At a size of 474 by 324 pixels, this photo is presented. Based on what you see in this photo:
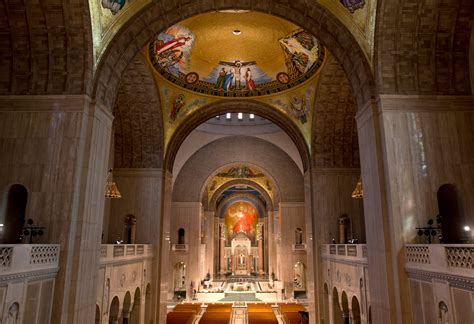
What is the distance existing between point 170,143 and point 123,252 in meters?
5.61

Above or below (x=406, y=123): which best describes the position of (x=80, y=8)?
above

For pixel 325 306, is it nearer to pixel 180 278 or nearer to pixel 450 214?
pixel 450 214

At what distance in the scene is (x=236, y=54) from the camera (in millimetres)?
15422

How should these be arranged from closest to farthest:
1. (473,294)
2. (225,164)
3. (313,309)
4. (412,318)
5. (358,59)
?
1. (473,294)
2. (412,318)
3. (358,59)
4. (313,309)
5. (225,164)

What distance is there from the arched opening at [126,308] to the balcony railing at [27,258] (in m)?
6.26

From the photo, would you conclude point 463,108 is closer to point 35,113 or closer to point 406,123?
point 406,123

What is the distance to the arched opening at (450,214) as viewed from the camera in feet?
25.9

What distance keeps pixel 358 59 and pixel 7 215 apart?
30.0 feet

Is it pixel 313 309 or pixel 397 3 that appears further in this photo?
pixel 313 309

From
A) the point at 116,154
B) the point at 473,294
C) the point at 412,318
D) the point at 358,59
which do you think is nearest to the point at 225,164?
the point at 116,154

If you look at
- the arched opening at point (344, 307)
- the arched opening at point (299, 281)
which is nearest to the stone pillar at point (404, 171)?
the arched opening at point (344, 307)

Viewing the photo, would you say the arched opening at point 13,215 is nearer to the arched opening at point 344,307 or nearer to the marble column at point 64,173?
the marble column at point 64,173

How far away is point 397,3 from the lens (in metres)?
7.55

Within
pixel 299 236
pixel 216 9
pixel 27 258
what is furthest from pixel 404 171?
pixel 299 236
